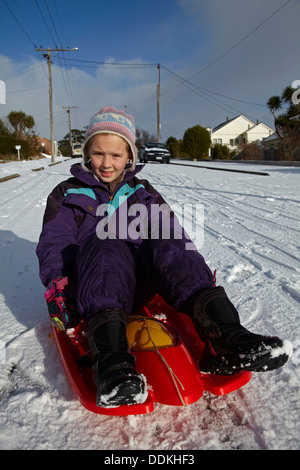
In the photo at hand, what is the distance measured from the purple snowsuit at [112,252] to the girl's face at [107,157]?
7 cm

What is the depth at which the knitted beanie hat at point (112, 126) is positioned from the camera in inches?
68.0

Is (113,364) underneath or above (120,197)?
underneath

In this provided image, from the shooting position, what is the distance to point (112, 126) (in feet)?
5.65

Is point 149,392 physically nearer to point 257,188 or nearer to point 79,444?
point 79,444

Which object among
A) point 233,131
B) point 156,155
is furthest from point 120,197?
point 233,131

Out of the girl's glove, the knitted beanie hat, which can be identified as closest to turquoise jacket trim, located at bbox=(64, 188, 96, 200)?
the knitted beanie hat

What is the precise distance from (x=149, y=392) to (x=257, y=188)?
547cm

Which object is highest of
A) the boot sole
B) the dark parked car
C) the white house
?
the white house

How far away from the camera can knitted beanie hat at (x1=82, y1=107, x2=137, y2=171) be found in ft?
5.66

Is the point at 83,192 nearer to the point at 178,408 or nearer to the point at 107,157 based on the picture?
the point at 107,157

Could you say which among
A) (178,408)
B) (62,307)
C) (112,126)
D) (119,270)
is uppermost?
(112,126)

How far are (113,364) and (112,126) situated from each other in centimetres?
120

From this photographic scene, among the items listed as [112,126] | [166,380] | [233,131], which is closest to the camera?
[166,380]

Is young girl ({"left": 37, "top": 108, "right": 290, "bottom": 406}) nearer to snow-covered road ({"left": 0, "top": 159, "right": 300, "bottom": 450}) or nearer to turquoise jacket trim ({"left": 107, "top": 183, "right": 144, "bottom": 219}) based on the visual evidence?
turquoise jacket trim ({"left": 107, "top": 183, "right": 144, "bottom": 219})
